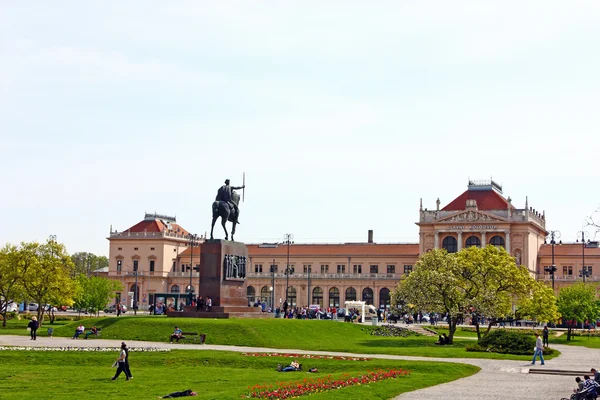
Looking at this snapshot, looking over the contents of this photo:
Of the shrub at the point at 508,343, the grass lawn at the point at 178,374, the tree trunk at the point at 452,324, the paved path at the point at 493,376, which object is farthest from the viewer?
the tree trunk at the point at 452,324

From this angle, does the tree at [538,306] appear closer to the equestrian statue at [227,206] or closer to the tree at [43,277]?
the equestrian statue at [227,206]

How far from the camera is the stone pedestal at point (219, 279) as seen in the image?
50.0 m

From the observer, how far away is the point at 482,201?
4788 inches

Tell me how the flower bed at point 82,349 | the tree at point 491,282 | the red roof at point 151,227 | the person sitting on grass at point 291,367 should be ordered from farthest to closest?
the red roof at point 151,227 → the tree at point 491,282 → the flower bed at point 82,349 → the person sitting on grass at point 291,367

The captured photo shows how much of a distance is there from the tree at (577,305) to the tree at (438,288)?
42.7 ft

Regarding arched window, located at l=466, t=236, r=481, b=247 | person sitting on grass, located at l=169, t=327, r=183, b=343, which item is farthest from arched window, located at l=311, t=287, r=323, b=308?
person sitting on grass, located at l=169, t=327, r=183, b=343

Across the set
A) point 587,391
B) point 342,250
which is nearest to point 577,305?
point 587,391

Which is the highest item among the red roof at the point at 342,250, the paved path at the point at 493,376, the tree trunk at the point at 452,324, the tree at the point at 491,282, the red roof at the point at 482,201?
the red roof at the point at 482,201

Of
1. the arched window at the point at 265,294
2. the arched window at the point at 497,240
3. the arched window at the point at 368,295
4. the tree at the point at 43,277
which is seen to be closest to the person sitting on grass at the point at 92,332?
the tree at the point at 43,277

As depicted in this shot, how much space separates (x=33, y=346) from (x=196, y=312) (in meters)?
12.8

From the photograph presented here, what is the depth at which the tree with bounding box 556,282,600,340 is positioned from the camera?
210 ft

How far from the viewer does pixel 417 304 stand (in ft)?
180

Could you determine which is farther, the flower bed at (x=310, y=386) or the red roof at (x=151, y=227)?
the red roof at (x=151, y=227)

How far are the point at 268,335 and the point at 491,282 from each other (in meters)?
17.3
